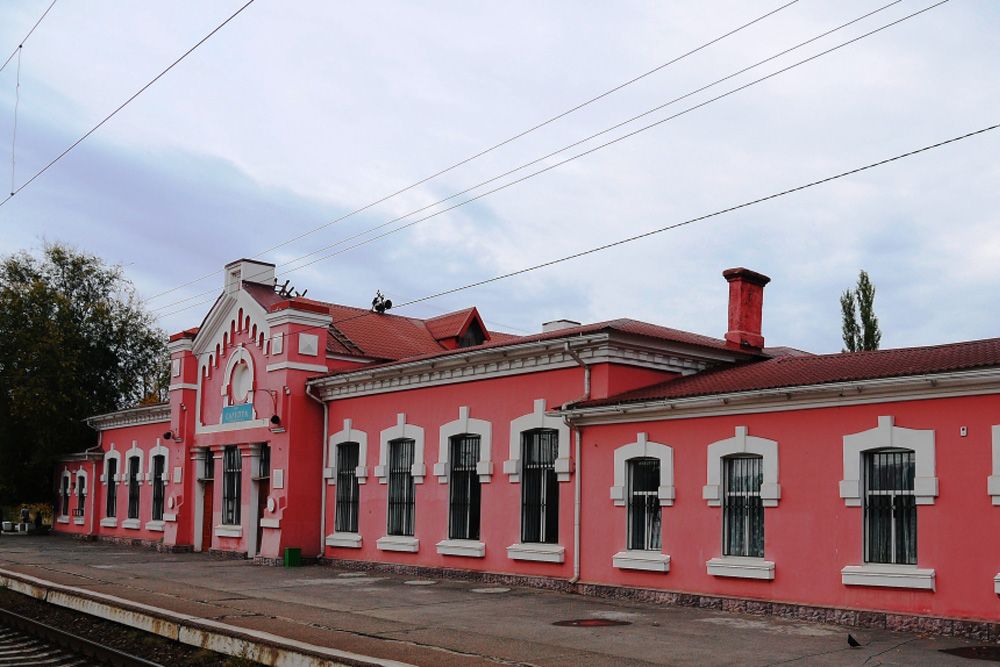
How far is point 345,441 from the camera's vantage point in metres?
22.9

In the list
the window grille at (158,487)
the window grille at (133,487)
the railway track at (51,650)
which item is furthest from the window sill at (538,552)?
the window grille at (133,487)

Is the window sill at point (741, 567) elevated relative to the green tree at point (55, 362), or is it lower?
lower

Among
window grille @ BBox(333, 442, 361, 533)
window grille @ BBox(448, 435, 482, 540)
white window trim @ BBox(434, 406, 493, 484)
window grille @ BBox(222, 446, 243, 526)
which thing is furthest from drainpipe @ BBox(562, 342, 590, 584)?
window grille @ BBox(222, 446, 243, 526)

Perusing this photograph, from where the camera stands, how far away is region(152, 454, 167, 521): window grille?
99.2 ft

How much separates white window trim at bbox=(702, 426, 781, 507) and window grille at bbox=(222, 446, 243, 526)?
14.5m

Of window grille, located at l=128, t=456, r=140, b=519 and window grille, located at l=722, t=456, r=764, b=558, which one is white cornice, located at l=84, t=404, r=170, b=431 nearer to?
window grille, located at l=128, t=456, r=140, b=519

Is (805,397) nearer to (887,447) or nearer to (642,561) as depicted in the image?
(887,447)

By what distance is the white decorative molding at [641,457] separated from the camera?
15500 millimetres

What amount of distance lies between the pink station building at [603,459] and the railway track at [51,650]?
775 centimetres

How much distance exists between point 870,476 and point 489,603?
6.03 m

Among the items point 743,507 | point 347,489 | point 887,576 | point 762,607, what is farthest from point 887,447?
point 347,489

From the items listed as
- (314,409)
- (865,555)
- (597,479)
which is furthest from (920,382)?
(314,409)

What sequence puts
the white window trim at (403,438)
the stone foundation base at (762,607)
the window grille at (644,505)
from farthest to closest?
the white window trim at (403,438)
the window grille at (644,505)
the stone foundation base at (762,607)

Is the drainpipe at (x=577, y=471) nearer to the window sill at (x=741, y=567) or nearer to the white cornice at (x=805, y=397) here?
the white cornice at (x=805, y=397)
